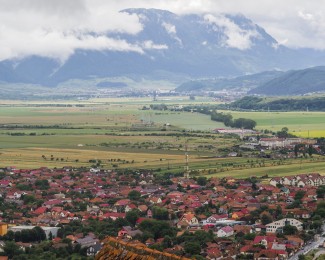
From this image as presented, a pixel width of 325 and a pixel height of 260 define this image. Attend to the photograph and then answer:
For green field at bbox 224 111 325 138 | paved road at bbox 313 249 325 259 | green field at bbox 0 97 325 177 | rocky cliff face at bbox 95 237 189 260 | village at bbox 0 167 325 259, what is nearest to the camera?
rocky cliff face at bbox 95 237 189 260

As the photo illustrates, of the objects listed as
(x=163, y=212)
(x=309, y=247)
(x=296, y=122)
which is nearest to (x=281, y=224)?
(x=309, y=247)

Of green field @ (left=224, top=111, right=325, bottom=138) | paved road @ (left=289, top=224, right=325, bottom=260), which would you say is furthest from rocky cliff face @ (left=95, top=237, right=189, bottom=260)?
green field @ (left=224, top=111, right=325, bottom=138)

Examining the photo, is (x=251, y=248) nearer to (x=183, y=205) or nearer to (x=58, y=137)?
(x=183, y=205)

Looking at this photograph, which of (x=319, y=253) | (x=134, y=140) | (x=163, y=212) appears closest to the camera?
(x=319, y=253)

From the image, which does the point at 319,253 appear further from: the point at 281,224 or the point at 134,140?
the point at 134,140

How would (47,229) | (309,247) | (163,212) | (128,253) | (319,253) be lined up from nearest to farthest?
(128,253) → (319,253) → (309,247) → (47,229) → (163,212)

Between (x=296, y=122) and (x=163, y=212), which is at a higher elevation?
(x=296, y=122)

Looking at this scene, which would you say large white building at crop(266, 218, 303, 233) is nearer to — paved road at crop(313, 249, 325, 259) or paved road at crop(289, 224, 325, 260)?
paved road at crop(289, 224, 325, 260)
